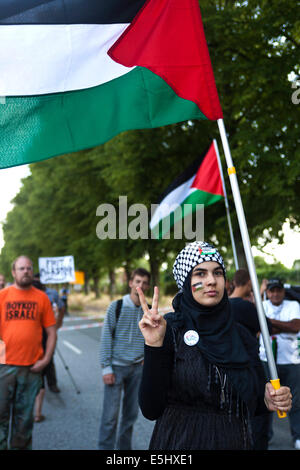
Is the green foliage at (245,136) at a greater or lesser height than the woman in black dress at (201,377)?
greater

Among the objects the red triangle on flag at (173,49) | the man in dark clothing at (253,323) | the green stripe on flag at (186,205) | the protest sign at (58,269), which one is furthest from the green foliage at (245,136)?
the red triangle on flag at (173,49)

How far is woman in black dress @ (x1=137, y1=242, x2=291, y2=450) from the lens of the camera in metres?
2.23

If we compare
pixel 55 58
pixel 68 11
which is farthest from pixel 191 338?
pixel 68 11

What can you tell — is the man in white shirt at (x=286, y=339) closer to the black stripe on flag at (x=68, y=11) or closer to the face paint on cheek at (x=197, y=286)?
the face paint on cheek at (x=197, y=286)

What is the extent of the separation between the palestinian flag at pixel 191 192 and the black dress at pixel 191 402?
177 inches

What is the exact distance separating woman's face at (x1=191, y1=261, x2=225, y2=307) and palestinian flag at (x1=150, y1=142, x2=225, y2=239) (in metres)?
4.31

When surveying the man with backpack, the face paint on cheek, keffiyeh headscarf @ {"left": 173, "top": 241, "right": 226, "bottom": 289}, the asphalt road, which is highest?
keffiyeh headscarf @ {"left": 173, "top": 241, "right": 226, "bottom": 289}

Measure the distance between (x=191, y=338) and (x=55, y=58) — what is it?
2.27m

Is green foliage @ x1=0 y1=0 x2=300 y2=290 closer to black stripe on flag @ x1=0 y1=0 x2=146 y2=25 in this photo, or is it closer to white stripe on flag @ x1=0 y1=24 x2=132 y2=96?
black stripe on flag @ x1=0 y1=0 x2=146 y2=25

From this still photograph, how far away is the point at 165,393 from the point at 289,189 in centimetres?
589

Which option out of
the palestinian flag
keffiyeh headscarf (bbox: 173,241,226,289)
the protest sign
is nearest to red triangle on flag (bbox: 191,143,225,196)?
the palestinian flag

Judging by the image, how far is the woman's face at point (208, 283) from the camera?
236 centimetres

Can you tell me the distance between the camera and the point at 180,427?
90.0 inches

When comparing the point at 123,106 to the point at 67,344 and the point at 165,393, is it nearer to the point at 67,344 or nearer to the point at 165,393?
the point at 165,393
